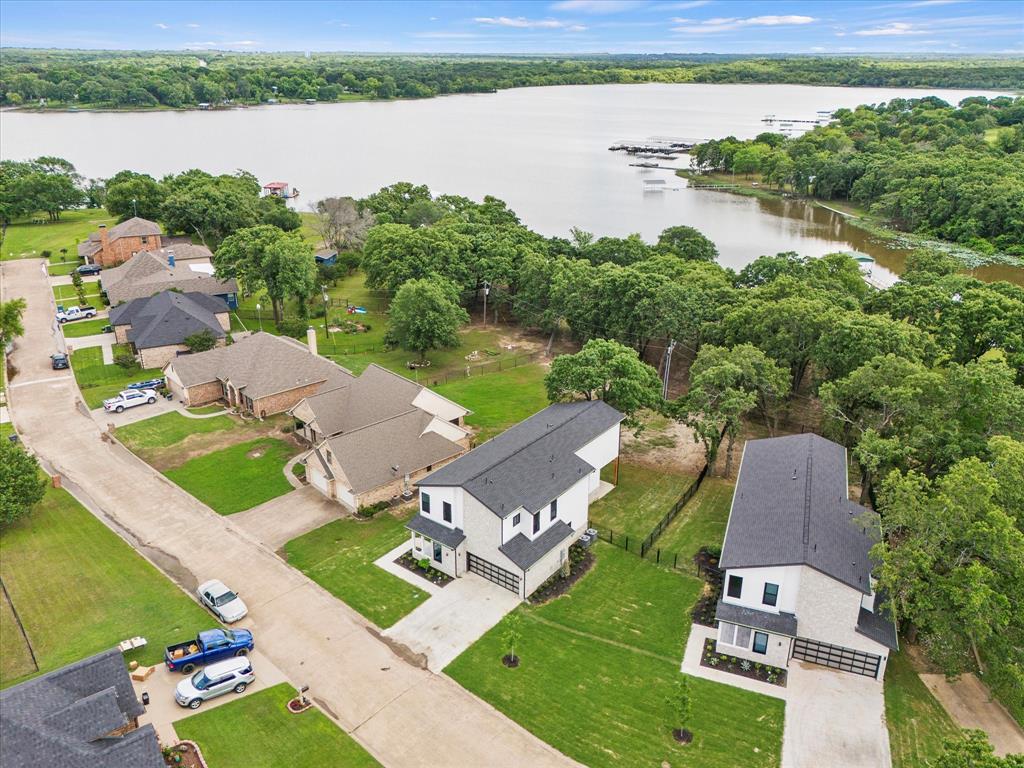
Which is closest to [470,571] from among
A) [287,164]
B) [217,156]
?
[287,164]

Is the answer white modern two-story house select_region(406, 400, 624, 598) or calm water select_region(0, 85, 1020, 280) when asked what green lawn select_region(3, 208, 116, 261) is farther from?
white modern two-story house select_region(406, 400, 624, 598)

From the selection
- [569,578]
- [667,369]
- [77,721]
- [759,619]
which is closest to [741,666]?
[759,619]

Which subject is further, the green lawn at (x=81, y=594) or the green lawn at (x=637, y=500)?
the green lawn at (x=637, y=500)

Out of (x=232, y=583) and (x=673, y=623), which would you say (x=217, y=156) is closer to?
(x=232, y=583)

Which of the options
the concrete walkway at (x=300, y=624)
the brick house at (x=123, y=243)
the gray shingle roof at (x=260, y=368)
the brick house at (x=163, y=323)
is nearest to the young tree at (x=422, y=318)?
the gray shingle roof at (x=260, y=368)

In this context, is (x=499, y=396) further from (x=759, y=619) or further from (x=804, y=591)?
(x=804, y=591)

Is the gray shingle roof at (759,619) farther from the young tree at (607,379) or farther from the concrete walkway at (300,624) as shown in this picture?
the young tree at (607,379)

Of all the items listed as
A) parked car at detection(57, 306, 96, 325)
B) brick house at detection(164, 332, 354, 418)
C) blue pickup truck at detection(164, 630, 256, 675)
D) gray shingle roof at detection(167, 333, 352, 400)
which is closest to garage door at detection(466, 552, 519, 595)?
blue pickup truck at detection(164, 630, 256, 675)
